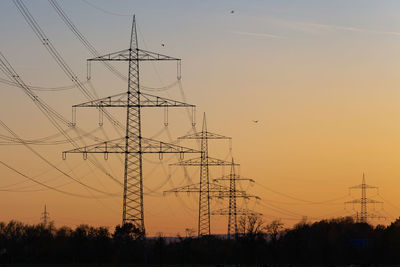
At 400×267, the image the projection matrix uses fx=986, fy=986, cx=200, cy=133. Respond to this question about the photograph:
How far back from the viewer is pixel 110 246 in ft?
423

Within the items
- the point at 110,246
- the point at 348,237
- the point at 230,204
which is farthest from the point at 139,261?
the point at 348,237

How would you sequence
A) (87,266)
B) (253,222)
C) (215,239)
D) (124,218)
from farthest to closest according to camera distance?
(215,239) < (253,222) < (87,266) < (124,218)

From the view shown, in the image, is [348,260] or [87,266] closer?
[87,266]

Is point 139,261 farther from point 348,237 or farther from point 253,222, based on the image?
point 348,237

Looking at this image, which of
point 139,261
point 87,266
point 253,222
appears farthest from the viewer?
point 253,222

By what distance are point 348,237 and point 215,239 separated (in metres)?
23.7

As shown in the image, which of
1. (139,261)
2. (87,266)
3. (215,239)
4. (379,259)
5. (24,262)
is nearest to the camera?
(87,266)

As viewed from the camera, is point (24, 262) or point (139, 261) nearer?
point (139, 261)

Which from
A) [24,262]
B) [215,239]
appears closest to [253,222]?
[215,239]

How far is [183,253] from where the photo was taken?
137375mm

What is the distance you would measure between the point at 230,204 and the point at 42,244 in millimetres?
29699

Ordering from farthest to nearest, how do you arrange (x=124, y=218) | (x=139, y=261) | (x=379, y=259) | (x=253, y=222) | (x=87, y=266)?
(x=253, y=222), (x=379, y=259), (x=139, y=261), (x=87, y=266), (x=124, y=218)

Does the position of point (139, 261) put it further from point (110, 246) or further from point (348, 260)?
point (348, 260)

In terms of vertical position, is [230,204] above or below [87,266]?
above
